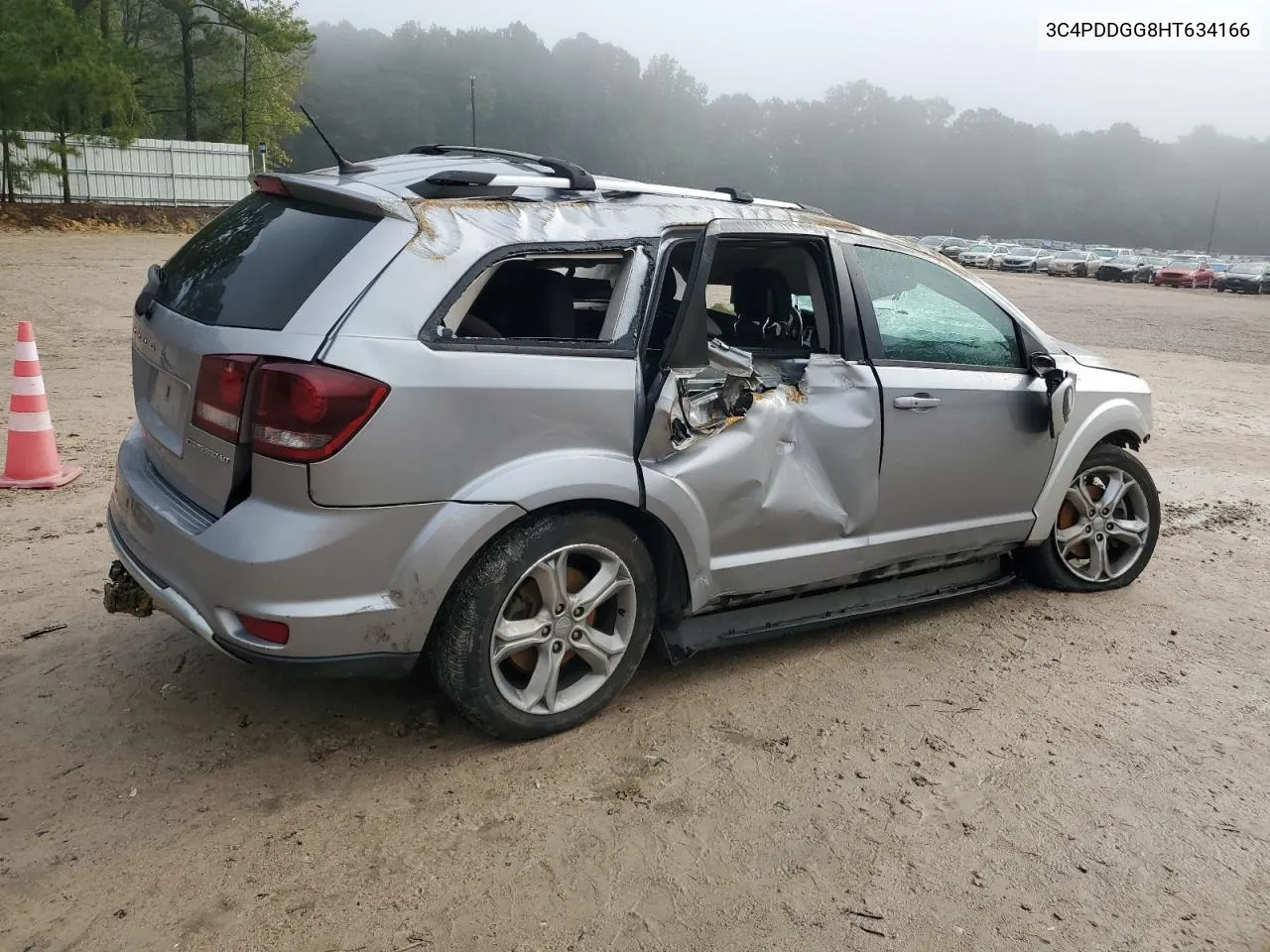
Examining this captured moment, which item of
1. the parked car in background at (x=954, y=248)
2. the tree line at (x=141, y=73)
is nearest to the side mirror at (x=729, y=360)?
the tree line at (x=141, y=73)

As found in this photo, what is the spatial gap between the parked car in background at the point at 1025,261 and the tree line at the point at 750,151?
8412 cm

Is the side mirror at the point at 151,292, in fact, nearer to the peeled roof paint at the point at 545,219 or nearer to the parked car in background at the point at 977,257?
the peeled roof paint at the point at 545,219

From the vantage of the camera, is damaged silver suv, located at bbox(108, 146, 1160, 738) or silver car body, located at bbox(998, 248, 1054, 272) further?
silver car body, located at bbox(998, 248, 1054, 272)

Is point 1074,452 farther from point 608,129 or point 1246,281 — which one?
point 608,129

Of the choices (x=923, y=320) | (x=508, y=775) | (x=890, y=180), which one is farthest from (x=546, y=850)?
(x=890, y=180)

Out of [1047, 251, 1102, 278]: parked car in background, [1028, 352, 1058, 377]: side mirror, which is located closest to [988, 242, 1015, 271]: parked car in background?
[1047, 251, 1102, 278]: parked car in background

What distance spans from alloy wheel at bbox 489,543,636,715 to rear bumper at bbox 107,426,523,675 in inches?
10.8

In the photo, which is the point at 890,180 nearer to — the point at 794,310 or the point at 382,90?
the point at 382,90

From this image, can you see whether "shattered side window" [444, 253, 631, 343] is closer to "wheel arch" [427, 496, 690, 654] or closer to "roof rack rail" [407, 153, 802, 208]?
"roof rack rail" [407, 153, 802, 208]

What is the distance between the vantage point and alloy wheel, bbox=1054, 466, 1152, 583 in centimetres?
493

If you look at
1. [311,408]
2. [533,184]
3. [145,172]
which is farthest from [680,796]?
Answer: [145,172]

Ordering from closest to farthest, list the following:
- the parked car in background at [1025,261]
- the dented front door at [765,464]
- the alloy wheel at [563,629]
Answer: the alloy wheel at [563,629] → the dented front door at [765,464] → the parked car in background at [1025,261]

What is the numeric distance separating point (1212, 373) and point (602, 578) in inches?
537

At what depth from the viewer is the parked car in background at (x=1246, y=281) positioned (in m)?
45.2
